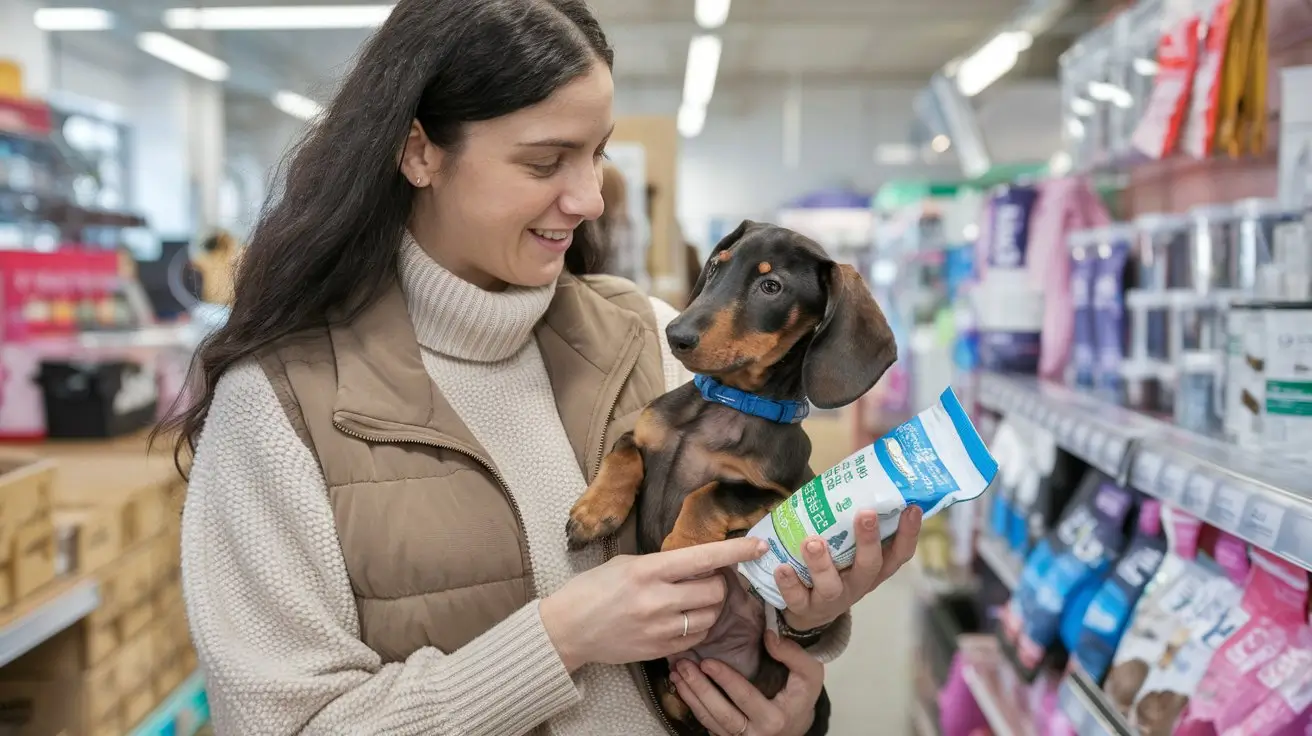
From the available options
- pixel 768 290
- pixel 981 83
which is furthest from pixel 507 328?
pixel 981 83

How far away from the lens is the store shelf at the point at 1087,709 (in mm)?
1545

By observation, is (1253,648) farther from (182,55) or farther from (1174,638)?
(182,55)

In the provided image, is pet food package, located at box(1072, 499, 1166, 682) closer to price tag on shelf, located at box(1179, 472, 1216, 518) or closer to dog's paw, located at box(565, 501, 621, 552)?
price tag on shelf, located at box(1179, 472, 1216, 518)

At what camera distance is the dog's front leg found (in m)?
1.16

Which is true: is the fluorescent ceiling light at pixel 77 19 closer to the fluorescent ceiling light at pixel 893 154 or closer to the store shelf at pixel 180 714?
the store shelf at pixel 180 714

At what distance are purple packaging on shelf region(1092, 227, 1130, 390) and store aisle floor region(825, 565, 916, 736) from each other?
151cm

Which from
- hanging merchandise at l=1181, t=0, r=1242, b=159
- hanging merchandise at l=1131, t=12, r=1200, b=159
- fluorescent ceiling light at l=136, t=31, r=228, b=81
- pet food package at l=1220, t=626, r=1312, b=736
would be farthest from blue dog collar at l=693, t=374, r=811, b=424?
fluorescent ceiling light at l=136, t=31, r=228, b=81

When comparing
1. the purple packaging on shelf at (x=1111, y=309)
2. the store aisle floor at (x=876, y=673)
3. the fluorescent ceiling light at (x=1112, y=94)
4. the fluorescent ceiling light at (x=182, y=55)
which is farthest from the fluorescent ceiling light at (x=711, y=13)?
the purple packaging on shelf at (x=1111, y=309)

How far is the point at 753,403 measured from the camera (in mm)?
1121

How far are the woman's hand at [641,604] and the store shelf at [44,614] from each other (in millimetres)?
1096

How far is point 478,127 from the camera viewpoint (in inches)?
46.5

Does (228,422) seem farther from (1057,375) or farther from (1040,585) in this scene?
(1057,375)

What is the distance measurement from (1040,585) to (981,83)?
970cm

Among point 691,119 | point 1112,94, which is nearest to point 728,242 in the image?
point 1112,94
